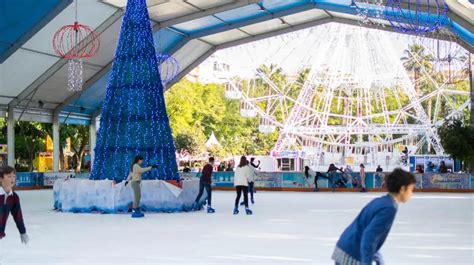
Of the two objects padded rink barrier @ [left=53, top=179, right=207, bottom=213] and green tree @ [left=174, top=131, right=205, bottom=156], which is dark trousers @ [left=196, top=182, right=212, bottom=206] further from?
green tree @ [left=174, top=131, right=205, bottom=156]

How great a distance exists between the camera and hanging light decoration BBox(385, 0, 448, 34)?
14.9 meters

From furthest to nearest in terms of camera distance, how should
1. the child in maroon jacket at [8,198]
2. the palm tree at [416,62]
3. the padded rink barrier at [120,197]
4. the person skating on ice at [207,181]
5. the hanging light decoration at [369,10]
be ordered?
the palm tree at [416,62]
the hanging light decoration at [369,10]
the padded rink barrier at [120,197]
the person skating on ice at [207,181]
the child in maroon jacket at [8,198]

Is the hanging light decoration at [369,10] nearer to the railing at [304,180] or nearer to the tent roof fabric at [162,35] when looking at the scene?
the tent roof fabric at [162,35]

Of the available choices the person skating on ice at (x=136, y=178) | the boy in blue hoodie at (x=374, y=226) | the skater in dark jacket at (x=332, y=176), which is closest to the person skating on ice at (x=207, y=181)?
the person skating on ice at (x=136, y=178)

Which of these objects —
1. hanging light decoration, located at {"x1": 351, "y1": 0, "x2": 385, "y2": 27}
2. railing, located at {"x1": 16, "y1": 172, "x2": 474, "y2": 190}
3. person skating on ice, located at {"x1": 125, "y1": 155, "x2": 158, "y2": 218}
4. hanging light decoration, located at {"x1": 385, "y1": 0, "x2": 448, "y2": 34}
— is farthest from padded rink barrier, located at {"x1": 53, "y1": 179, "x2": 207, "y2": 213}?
railing, located at {"x1": 16, "y1": 172, "x2": 474, "y2": 190}

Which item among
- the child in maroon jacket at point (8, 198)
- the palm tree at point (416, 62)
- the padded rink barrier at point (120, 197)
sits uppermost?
the palm tree at point (416, 62)

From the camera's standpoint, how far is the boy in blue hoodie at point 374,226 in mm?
3869

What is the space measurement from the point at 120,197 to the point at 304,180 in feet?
48.2

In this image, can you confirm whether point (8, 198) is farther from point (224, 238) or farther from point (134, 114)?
point (134, 114)

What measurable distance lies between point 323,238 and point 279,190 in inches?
764

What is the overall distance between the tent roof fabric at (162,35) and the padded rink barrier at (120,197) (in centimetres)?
1078

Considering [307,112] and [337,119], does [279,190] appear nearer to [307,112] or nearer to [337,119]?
[307,112]

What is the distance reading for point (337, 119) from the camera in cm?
6644

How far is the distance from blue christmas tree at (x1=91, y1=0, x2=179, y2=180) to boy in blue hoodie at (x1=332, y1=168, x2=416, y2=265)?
13.0 meters
